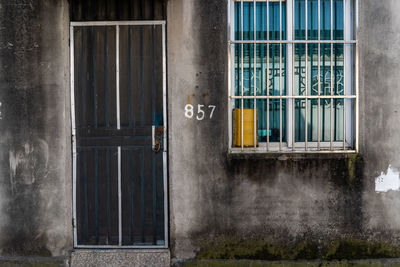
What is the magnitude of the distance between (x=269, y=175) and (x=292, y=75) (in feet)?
4.20

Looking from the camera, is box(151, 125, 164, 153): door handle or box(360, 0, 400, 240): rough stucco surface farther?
box(151, 125, 164, 153): door handle

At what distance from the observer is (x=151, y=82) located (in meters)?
4.87

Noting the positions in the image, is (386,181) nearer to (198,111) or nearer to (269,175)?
(269,175)

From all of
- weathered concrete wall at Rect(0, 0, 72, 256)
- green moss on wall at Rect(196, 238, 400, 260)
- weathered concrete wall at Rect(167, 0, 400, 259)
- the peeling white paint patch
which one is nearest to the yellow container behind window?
weathered concrete wall at Rect(167, 0, 400, 259)

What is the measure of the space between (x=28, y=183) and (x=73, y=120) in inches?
38.3

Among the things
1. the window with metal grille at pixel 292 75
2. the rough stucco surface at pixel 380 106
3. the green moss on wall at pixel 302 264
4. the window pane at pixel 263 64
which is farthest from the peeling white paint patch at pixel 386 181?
the window pane at pixel 263 64

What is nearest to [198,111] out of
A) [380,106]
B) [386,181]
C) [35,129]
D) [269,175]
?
[269,175]

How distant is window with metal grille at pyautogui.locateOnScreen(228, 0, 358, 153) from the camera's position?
481cm

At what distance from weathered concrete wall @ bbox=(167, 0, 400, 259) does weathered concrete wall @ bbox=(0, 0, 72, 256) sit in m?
1.37

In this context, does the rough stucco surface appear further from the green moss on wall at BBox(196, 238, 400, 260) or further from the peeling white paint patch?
the green moss on wall at BBox(196, 238, 400, 260)

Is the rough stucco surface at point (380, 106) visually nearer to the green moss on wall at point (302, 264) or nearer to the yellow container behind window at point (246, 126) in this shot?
the green moss on wall at point (302, 264)

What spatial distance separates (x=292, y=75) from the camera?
4812 millimetres

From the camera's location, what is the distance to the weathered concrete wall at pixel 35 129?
479cm

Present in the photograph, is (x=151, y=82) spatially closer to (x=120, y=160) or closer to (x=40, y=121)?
(x=120, y=160)
